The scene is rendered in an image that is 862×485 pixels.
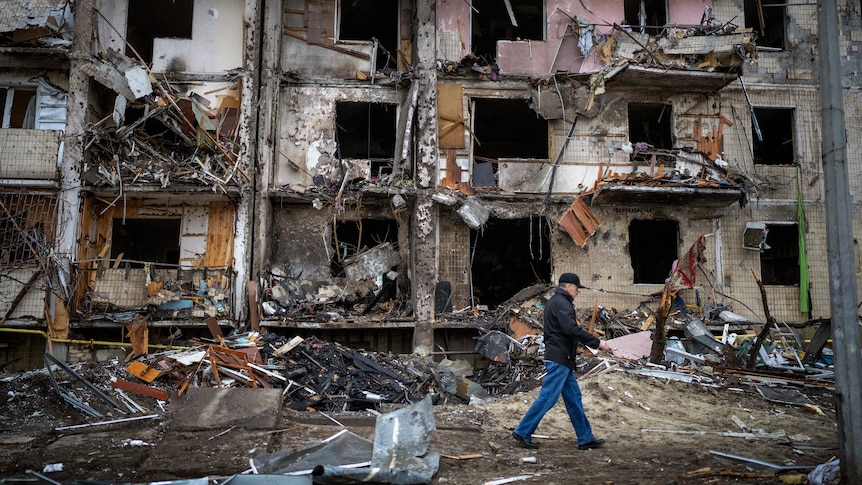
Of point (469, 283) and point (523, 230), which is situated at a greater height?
point (523, 230)

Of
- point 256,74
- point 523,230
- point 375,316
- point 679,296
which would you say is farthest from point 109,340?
point 679,296

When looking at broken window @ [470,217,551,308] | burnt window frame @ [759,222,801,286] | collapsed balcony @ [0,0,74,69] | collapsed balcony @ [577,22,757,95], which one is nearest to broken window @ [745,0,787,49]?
collapsed balcony @ [577,22,757,95]

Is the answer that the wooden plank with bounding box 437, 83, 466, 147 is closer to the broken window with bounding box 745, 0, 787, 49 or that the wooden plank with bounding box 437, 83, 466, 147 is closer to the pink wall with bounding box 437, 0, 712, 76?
the pink wall with bounding box 437, 0, 712, 76

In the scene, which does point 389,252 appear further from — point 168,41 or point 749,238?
point 749,238

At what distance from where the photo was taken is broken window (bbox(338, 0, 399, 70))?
16.0 metres

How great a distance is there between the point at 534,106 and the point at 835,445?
10.4 meters

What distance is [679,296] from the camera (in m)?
14.3

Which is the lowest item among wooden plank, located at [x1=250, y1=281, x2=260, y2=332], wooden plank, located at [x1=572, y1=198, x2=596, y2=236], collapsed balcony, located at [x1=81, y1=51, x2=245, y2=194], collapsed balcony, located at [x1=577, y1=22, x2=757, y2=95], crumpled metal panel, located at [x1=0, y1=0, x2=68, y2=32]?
wooden plank, located at [x1=250, y1=281, x2=260, y2=332]

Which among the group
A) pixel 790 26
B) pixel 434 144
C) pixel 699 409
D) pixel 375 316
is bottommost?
pixel 699 409

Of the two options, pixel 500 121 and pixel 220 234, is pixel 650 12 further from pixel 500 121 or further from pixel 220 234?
pixel 220 234

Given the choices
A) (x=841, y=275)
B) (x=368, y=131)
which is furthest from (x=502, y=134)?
(x=841, y=275)

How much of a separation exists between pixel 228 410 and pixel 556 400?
12.7 feet

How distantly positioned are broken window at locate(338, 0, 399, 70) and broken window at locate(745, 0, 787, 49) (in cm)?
998

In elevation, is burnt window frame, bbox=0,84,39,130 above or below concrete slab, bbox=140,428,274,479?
above
